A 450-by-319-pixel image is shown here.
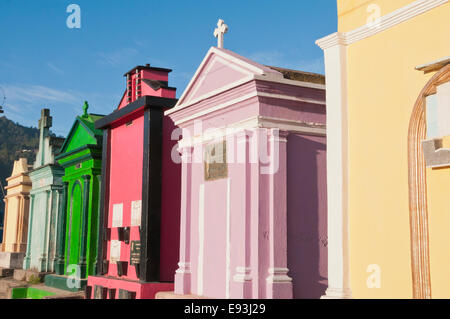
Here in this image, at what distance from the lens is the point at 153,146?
15.5 meters

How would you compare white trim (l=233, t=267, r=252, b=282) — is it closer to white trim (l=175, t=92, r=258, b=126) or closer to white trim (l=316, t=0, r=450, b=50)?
white trim (l=175, t=92, r=258, b=126)

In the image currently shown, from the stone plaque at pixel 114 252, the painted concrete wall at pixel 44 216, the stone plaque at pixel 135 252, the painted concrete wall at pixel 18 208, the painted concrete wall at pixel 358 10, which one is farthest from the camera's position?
the painted concrete wall at pixel 18 208

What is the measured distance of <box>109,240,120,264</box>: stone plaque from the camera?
1669 cm

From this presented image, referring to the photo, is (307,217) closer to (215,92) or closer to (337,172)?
(337,172)

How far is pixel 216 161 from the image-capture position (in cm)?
1265

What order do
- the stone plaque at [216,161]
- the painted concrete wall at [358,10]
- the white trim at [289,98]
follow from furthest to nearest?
the stone plaque at [216,161], the white trim at [289,98], the painted concrete wall at [358,10]

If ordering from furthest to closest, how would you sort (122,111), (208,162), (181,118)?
(122,111), (181,118), (208,162)

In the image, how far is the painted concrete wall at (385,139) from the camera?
790cm

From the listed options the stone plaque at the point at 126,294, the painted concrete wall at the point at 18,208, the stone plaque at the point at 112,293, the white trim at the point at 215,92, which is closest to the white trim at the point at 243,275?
the white trim at the point at 215,92

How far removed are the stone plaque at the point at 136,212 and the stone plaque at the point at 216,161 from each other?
341 centimetres

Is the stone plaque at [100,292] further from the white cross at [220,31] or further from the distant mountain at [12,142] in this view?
the distant mountain at [12,142]

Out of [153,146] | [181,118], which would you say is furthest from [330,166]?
[153,146]

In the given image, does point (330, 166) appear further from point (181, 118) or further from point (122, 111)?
point (122, 111)
